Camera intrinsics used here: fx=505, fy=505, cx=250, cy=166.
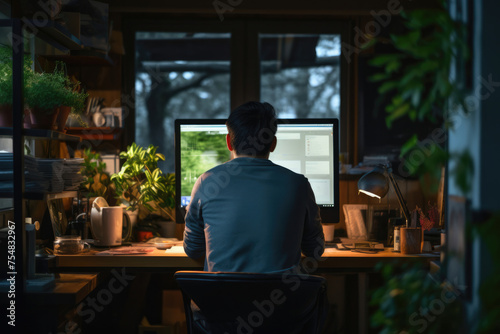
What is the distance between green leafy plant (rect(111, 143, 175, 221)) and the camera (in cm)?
243

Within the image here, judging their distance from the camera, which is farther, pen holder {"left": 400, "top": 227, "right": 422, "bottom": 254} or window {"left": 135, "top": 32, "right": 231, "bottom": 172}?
window {"left": 135, "top": 32, "right": 231, "bottom": 172}

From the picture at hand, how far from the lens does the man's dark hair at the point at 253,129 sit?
1.76m

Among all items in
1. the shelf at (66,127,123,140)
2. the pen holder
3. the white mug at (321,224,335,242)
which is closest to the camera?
the pen holder

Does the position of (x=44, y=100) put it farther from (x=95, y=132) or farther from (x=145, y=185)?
(x=95, y=132)

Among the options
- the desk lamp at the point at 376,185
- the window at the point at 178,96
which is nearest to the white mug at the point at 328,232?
the desk lamp at the point at 376,185

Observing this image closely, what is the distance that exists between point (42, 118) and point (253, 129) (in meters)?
0.75

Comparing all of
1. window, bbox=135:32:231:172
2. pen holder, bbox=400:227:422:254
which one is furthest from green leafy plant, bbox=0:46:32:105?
window, bbox=135:32:231:172

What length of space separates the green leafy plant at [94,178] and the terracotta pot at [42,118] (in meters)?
0.66

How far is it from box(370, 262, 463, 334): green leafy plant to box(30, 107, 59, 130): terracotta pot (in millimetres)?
1313

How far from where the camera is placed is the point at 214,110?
285 inches

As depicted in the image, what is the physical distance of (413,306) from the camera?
37.5 inches

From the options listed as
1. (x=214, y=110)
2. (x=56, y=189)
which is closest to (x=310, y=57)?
(x=214, y=110)

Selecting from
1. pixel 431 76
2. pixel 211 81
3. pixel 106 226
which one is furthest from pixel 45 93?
pixel 211 81

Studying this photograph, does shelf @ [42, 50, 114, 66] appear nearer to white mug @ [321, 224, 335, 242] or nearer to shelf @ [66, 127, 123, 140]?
shelf @ [66, 127, 123, 140]
